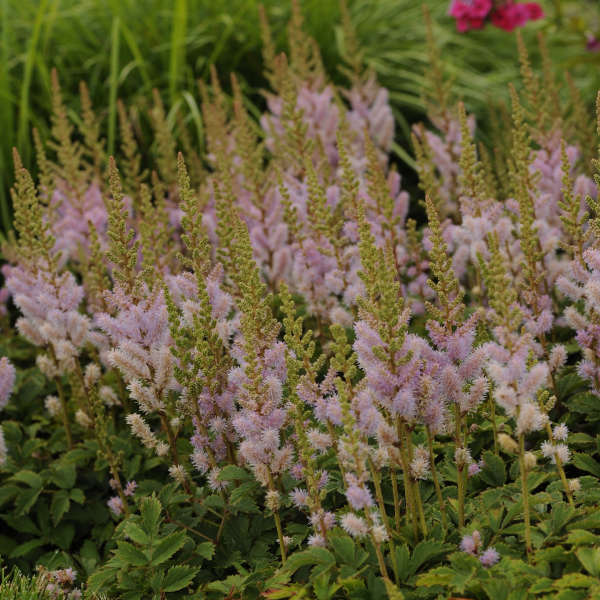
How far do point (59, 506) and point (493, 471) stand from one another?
5.73ft

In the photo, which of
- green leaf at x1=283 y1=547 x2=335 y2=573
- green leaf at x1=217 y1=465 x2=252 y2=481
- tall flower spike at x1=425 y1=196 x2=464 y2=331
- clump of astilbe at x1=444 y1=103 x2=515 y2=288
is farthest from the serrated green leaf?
clump of astilbe at x1=444 y1=103 x2=515 y2=288

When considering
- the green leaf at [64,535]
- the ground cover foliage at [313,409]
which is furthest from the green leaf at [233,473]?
the green leaf at [64,535]

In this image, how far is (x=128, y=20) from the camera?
7277mm

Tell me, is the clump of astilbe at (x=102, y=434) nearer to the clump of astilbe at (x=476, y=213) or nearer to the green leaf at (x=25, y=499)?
the green leaf at (x=25, y=499)

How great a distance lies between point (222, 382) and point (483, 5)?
4.55 metres

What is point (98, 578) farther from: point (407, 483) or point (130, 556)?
point (407, 483)

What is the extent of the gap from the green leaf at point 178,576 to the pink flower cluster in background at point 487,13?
5.00 metres

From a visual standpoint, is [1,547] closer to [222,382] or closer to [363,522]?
[222,382]

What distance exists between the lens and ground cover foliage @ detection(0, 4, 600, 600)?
2197 mm

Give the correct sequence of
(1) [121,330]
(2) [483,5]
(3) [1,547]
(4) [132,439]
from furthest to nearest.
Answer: (2) [483,5] → (4) [132,439] → (3) [1,547] → (1) [121,330]

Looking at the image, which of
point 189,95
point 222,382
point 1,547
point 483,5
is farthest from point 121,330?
point 483,5

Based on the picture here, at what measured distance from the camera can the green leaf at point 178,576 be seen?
2412 millimetres

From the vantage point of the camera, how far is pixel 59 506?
318 cm

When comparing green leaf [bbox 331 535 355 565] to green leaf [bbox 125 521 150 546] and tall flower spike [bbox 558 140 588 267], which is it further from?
tall flower spike [bbox 558 140 588 267]
